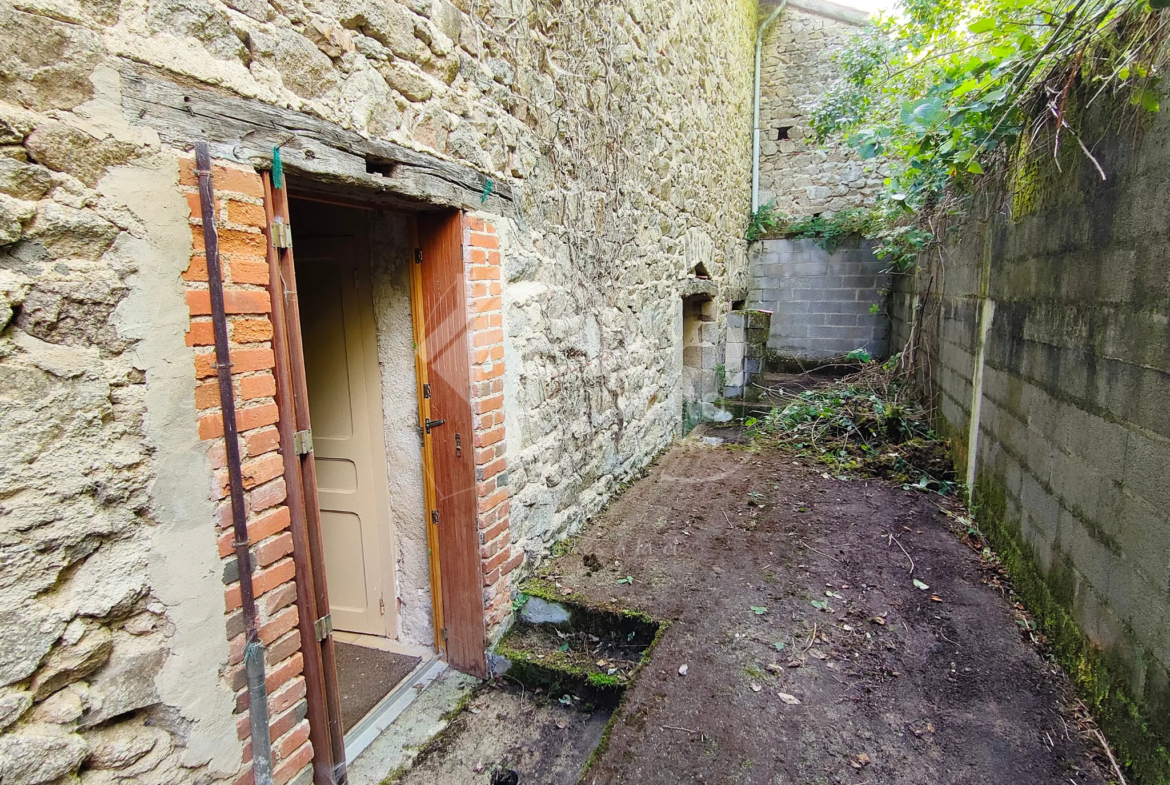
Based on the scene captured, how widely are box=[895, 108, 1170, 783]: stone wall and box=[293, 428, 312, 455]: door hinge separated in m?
2.69

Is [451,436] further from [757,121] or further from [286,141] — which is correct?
[757,121]

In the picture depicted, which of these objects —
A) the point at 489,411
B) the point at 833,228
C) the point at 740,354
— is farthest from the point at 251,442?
the point at 833,228

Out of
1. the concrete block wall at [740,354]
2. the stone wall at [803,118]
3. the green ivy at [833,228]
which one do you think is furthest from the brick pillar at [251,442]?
the stone wall at [803,118]

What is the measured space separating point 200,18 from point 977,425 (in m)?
4.53

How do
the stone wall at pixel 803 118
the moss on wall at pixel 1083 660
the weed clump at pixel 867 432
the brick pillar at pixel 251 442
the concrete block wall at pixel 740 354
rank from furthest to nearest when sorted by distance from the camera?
the stone wall at pixel 803 118 < the concrete block wall at pixel 740 354 < the weed clump at pixel 867 432 < the moss on wall at pixel 1083 660 < the brick pillar at pixel 251 442

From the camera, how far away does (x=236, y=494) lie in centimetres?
154

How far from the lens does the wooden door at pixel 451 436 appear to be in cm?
252

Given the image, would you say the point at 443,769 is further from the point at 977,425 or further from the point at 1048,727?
the point at 977,425

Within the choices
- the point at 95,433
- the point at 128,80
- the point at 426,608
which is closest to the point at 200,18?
the point at 128,80

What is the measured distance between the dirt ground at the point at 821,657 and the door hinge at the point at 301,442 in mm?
1455

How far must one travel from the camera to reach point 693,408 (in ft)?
21.8

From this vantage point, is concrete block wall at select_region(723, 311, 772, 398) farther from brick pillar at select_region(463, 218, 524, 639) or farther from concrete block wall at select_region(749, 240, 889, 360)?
brick pillar at select_region(463, 218, 524, 639)

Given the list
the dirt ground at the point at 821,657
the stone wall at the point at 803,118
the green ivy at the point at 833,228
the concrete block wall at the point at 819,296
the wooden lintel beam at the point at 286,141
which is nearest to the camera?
the wooden lintel beam at the point at 286,141

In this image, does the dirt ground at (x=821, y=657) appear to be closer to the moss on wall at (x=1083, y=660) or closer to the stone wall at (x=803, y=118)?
the moss on wall at (x=1083, y=660)
